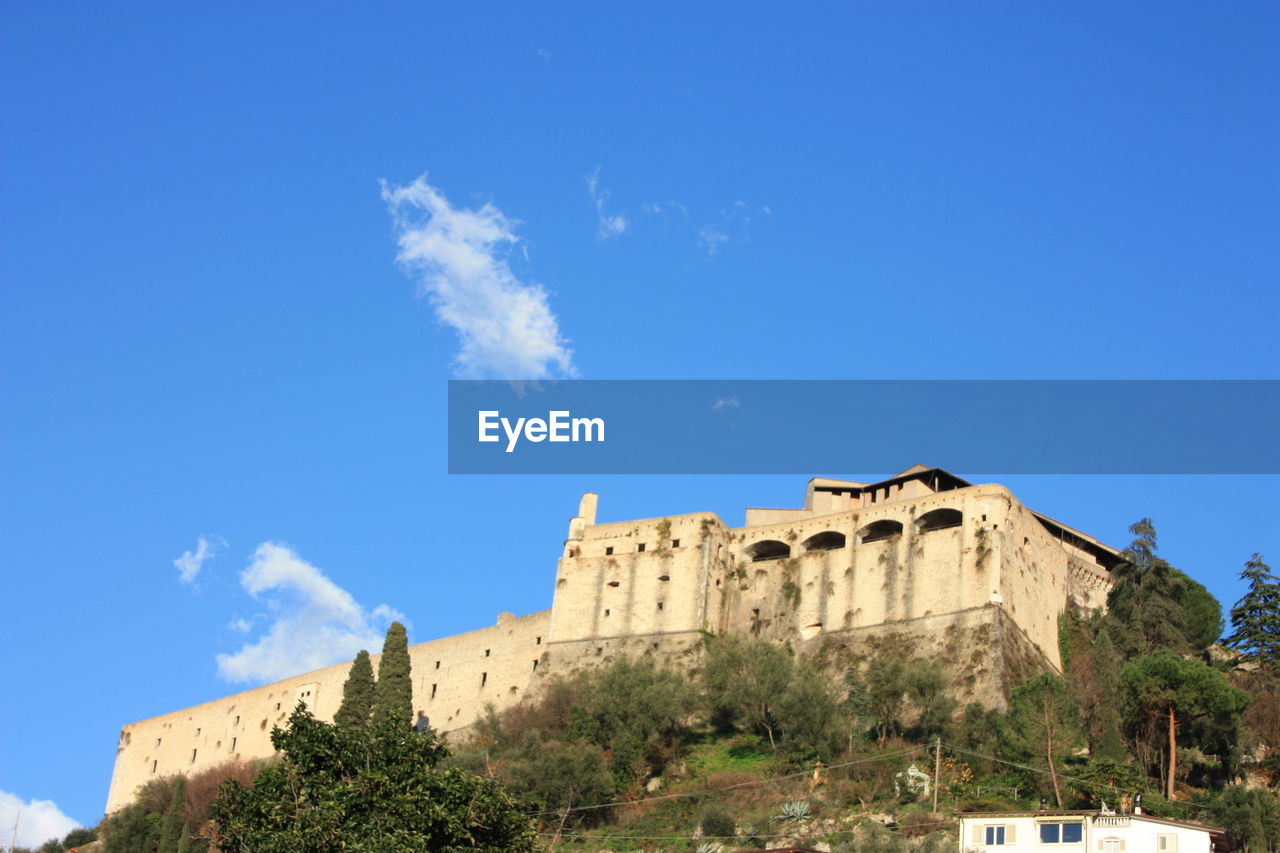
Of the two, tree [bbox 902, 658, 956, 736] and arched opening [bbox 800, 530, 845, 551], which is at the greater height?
arched opening [bbox 800, 530, 845, 551]

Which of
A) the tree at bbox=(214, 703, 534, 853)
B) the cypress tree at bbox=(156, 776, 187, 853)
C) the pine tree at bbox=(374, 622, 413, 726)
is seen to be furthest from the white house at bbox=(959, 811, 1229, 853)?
the cypress tree at bbox=(156, 776, 187, 853)

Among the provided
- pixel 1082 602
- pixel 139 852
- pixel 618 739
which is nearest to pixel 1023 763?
pixel 618 739

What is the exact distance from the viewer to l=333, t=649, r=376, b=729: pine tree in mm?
64688

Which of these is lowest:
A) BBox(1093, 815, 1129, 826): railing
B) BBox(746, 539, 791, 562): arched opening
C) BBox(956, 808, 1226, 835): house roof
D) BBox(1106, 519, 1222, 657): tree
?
BBox(1093, 815, 1129, 826): railing

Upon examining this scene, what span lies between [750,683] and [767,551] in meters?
11.5

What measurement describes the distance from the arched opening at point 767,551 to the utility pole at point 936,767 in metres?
15.6

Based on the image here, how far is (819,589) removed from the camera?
66.8 meters

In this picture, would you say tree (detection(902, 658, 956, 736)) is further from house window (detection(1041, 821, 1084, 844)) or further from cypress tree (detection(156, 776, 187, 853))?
cypress tree (detection(156, 776, 187, 853))

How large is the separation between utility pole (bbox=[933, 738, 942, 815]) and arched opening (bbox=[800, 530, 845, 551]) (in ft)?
44.5

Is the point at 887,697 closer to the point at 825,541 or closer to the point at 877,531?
the point at 877,531

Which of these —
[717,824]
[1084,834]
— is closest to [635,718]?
[717,824]

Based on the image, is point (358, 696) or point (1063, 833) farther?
point (358, 696)

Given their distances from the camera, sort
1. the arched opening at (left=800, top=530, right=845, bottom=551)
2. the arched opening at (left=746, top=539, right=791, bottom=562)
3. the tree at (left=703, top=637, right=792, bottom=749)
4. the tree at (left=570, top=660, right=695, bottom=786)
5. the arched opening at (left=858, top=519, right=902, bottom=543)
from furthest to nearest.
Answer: the arched opening at (left=746, top=539, right=791, bottom=562), the arched opening at (left=800, top=530, right=845, bottom=551), the arched opening at (left=858, top=519, right=902, bottom=543), the tree at (left=703, top=637, right=792, bottom=749), the tree at (left=570, top=660, right=695, bottom=786)

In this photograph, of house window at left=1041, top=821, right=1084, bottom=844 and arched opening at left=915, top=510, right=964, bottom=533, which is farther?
arched opening at left=915, top=510, right=964, bottom=533
